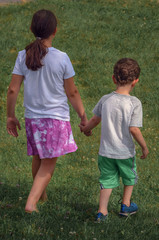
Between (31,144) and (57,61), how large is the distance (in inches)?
37.3

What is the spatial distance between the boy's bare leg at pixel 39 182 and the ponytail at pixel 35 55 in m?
1.02

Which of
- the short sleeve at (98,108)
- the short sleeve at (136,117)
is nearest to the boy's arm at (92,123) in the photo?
the short sleeve at (98,108)

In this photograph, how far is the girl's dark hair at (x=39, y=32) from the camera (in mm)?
4246

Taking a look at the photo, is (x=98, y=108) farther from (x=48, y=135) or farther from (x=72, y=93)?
(x=48, y=135)

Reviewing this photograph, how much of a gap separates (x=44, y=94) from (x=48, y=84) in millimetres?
112

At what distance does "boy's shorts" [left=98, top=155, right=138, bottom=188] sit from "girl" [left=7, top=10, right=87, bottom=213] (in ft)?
1.32

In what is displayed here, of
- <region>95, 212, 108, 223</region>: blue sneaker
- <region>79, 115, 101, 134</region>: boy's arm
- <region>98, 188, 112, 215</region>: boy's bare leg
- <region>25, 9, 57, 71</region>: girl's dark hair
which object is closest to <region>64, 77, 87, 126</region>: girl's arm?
<region>79, 115, 101, 134</region>: boy's arm

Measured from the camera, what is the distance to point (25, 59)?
4359 mm

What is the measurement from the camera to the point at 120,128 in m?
4.39

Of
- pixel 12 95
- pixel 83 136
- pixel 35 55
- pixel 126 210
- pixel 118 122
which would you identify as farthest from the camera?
pixel 83 136

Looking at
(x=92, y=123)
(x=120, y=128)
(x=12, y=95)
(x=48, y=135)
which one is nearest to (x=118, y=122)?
(x=120, y=128)

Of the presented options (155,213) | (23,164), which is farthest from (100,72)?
(155,213)

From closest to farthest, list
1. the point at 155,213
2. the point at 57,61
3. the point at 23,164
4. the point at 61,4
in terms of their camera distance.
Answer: the point at 57,61 < the point at 155,213 < the point at 23,164 < the point at 61,4

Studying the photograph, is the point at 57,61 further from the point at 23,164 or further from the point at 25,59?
the point at 23,164
